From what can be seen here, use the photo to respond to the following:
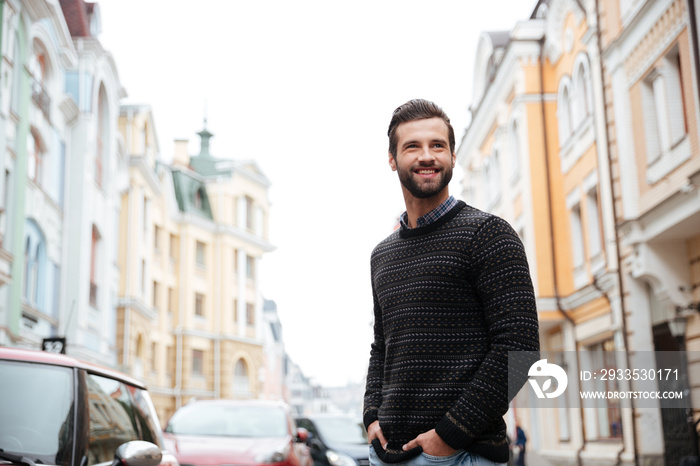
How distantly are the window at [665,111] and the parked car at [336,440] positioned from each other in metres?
6.70

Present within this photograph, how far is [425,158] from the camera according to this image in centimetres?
288

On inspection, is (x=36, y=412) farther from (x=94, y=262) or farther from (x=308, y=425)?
(x=94, y=262)

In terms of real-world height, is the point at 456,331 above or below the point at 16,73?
below

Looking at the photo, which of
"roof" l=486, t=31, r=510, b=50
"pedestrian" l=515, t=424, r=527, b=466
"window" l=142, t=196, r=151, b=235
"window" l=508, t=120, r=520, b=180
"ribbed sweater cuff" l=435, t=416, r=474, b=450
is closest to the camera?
"ribbed sweater cuff" l=435, t=416, r=474, b=450

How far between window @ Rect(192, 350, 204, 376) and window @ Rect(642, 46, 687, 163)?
4115 centimetres

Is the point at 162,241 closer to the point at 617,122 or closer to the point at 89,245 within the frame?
the point at 89,245

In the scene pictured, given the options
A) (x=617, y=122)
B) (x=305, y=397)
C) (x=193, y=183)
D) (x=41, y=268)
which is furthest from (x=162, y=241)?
(x=305, y=397)

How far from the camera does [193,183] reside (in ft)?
185

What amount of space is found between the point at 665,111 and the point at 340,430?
760 centimetres

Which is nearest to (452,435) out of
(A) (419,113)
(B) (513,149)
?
(A) (419,113)

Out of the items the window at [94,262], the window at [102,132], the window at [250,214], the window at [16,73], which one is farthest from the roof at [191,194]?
the window at [16,73]

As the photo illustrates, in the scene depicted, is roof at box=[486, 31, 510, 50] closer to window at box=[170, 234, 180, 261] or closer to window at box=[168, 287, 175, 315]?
window at box=[170, 234, 180, 261]

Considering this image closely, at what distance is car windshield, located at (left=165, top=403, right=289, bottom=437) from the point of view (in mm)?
10922

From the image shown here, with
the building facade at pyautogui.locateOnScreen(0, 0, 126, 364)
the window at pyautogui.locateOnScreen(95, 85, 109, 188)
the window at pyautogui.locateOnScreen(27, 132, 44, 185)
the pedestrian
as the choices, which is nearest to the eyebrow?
the building facade at pyautogui.locateOnScreen(0, 0, 126, 364)
